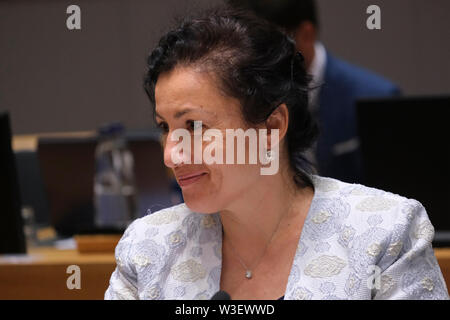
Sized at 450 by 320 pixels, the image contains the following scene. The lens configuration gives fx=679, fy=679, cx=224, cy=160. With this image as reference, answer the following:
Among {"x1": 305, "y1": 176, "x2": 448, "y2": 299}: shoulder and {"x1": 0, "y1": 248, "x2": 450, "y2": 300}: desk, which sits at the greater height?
{"x1": 305, "y1": 176, "x2": 448, "y2": 299}: shoulder

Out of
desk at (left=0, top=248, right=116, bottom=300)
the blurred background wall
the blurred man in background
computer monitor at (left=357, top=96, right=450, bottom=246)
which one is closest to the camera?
desk at (left=0, top=248, right=116, bottom=300)

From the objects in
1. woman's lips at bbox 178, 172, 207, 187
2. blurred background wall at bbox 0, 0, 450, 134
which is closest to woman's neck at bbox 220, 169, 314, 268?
woman's lips at bbox 178, 172, 207, 187

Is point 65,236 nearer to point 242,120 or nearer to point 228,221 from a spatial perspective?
point 228,221

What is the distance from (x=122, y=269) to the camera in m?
1.33

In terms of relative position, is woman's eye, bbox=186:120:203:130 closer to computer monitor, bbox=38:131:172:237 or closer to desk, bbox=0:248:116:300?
desk, bbox=0:248:116:300

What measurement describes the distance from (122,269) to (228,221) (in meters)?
0.23

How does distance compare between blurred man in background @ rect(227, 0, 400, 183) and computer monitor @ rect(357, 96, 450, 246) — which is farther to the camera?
blurred man in background @ rect(227, 0, 400, 183)

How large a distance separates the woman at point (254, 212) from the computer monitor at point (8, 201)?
0.57 m

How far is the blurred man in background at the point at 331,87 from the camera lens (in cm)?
206

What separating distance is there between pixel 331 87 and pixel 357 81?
113 millimetres

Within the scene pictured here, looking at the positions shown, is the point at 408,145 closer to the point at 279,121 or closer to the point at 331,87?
the point at 331,87

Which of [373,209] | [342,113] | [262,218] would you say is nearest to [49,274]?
[262,218]

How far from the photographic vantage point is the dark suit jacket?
209 cm

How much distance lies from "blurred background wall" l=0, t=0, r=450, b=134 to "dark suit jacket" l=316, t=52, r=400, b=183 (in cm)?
54
